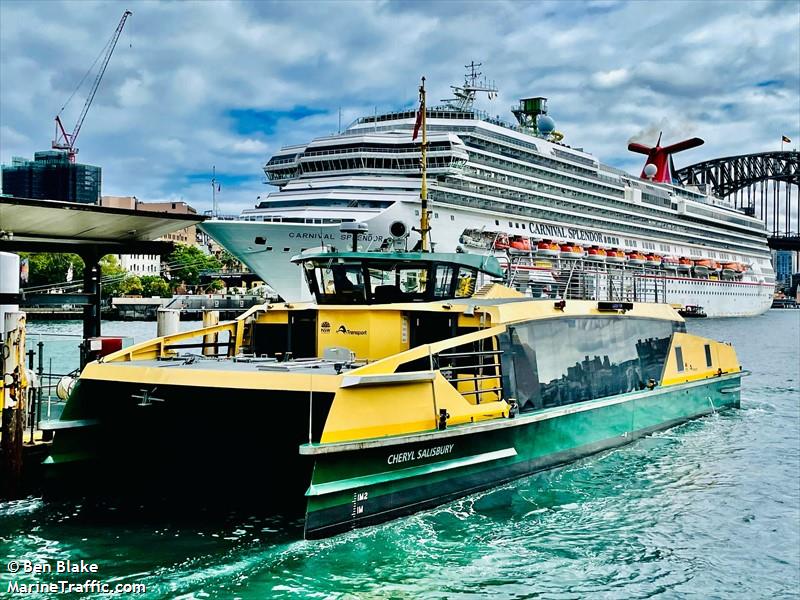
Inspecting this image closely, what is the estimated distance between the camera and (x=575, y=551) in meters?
10.2

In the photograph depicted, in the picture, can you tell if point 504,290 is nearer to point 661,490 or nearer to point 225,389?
point 661,490

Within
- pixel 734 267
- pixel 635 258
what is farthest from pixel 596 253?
pixel 734 267

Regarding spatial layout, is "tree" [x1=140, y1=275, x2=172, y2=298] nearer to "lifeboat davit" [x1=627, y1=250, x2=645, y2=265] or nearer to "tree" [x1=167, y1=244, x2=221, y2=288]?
"tree" [x1=167, y1=244, x2=221, y2=288]

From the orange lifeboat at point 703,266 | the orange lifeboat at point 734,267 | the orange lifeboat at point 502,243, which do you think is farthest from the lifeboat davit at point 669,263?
the orange lifeboat at point 502,243

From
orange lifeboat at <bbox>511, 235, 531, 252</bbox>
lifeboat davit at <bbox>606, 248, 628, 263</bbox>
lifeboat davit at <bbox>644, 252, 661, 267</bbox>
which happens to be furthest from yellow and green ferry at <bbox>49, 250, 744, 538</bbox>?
lifeboat davit at <bbox>644, 252, 661, 267</bbox>

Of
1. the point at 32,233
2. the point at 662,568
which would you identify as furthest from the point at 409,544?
the point at 32,233

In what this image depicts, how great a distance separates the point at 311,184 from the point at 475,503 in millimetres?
39940

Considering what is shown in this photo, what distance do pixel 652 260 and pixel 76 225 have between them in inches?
2544

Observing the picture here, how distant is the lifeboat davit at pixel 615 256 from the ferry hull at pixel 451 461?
5232cm

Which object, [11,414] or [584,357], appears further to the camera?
[584,357]

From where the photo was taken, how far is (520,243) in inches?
2117

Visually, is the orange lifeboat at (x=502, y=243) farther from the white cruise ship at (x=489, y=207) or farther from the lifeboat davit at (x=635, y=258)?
the lifeboat davit at (x=635, y=258)

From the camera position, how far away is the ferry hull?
31.0 ft

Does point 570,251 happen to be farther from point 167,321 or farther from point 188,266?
point 188,266
